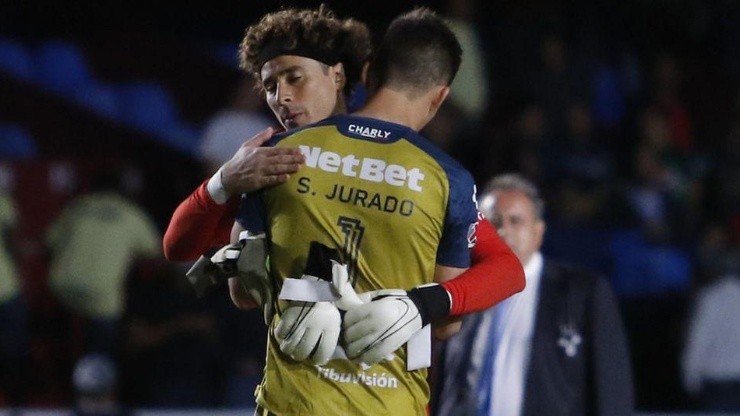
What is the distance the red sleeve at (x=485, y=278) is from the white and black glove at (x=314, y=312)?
293 millimetres

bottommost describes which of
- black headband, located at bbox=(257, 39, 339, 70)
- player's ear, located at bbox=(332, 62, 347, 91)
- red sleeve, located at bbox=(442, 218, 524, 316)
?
red sleeve, located at bbox=(442, 218, 524, 316)

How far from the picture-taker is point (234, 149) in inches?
347

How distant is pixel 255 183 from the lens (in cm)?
348

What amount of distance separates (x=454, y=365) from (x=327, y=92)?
1.81 m

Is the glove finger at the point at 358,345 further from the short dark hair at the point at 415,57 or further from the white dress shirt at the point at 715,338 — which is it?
the white dress shirt at the point at 715,338

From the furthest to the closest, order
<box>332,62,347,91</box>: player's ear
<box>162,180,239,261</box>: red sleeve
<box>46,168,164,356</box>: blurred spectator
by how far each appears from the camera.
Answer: <box>46,168,164,356</box>: blurred spectator
<box>332,62,347,91</box>: player's ear
<box>162,180,239,261</box>: red sleeve

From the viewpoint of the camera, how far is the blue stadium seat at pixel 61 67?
31.6 ft

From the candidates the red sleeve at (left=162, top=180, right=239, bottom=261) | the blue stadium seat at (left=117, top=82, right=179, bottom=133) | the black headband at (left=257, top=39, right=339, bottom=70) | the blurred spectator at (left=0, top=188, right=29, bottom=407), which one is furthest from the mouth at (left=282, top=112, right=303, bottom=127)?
the blue stadium seat at (left=117, top=82, right=179, bottom=133)

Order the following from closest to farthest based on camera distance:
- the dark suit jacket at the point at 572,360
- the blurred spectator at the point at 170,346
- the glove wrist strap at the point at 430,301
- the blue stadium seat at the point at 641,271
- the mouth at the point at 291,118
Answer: the glove wrist strap at the point at 430,301, the mouth at the point at 291,118, the dark suit jacket at the point at 572,360, the blurred spectator at the point at 170,346, the blue stadium seat at the point at 641,271

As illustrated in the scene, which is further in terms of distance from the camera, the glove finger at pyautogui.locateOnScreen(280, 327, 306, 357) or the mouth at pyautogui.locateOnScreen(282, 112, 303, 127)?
the mouth at pyautogui.locateOnScreen(282, 112, 303, 127)

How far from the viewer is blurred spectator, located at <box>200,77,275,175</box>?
8.78 meters

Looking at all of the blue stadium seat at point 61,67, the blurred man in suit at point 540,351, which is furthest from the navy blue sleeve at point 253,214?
the blue stadium seat at point 61,67

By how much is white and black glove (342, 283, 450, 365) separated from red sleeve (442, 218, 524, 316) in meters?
0.11

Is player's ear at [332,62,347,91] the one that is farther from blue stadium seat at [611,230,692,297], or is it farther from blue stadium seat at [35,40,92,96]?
blue stadium seat at [35,40,92,96]
